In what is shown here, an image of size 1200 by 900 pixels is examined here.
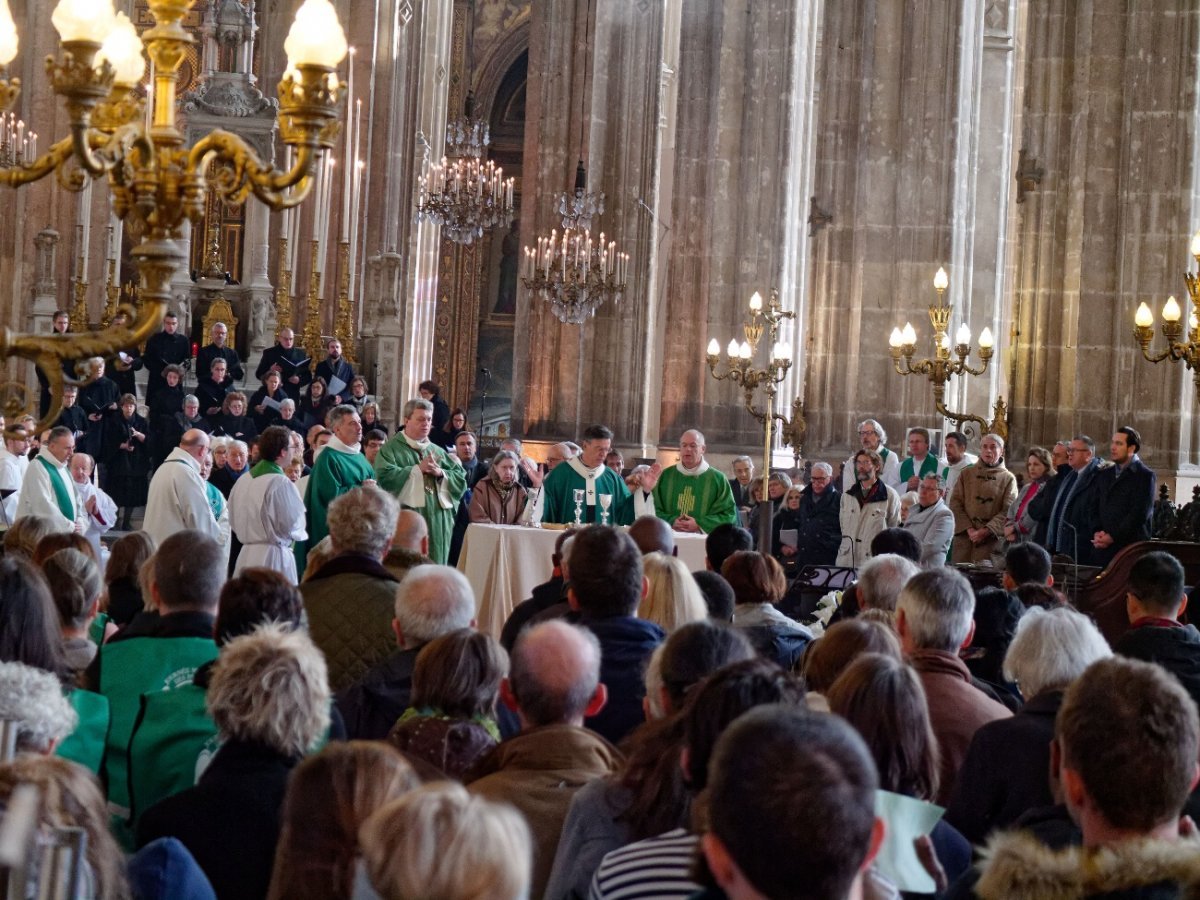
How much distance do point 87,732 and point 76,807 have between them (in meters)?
2.00

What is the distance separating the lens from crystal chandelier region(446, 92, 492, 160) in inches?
1342

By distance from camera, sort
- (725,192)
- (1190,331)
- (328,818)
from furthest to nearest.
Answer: (725,192)
(1190,331)
(328,818)

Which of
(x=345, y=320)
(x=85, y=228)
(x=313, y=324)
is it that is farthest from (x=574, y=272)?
(x=85, y=228)

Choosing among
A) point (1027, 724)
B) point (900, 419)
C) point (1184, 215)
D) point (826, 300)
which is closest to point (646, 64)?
point (826, 300)

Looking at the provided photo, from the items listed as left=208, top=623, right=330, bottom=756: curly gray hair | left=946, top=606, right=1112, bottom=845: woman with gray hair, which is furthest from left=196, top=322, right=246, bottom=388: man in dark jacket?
left=208, top=623, right=330, bottom=756: curly gray hair

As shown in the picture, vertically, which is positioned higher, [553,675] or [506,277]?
[506,277]

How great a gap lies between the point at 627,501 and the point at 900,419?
7.69m

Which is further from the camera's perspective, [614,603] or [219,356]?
[219,356]

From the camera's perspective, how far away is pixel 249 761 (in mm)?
4156

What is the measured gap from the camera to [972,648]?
7617mm

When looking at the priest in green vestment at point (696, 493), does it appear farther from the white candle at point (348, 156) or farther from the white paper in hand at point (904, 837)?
the white candle at point (348, 156)

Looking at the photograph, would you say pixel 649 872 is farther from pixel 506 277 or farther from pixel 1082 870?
pixel 506 277

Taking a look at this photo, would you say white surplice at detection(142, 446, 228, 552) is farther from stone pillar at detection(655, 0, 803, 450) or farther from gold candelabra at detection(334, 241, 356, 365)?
stone pillar at detection(655, 0, 803, 450)

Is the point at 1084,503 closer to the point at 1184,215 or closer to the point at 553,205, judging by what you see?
the point at 553,205
